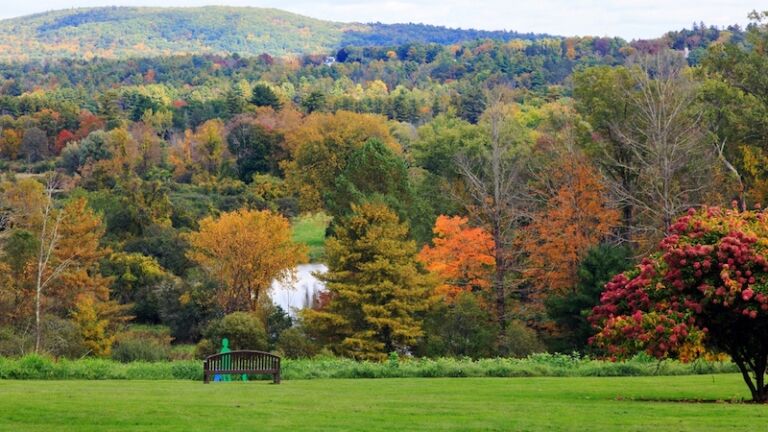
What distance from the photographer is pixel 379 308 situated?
147 ft

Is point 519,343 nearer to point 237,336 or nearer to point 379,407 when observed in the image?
point 237,336

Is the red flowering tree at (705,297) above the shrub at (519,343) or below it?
above

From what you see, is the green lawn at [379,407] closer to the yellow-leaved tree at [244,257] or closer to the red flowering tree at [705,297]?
the red flowering tree at [705,297]

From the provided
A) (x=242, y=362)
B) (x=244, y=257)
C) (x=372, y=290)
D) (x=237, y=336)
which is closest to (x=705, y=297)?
(x=242, y=362)

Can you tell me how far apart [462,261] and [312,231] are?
40.0 metres

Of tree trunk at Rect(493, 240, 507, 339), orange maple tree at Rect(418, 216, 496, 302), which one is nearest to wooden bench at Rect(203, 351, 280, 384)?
tree trunk at Rect(493, 240, 507, 339)

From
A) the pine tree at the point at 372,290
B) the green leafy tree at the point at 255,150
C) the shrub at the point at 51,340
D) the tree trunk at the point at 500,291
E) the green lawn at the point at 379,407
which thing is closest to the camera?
the green lawn at the point at 379,407

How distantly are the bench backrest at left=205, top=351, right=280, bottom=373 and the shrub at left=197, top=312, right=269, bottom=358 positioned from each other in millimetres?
19633

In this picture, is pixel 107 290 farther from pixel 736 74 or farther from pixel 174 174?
pixel 174 174

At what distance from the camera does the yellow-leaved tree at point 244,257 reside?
56812 mm

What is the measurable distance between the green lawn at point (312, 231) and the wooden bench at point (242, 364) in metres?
55.7

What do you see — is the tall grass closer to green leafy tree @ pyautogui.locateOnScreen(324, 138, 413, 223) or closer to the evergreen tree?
green leafy tree @ pyautogui.locateOnScreen(324, 138, 413, 223)

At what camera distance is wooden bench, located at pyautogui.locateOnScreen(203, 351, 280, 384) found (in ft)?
81.3

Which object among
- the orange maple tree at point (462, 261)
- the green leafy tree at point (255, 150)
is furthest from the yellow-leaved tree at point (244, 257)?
the green leafy tree at point (255, 150)
